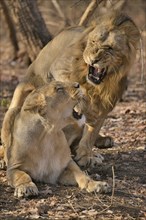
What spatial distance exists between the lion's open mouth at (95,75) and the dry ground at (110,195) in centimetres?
77

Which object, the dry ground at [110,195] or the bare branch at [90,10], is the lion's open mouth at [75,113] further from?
the bare branch at [90,10]

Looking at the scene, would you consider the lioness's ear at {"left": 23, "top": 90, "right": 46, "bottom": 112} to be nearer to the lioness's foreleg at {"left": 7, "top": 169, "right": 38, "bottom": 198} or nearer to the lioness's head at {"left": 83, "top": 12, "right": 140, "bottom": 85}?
the lioness's foreleg at {"left": 7, "top": 169, "right": 38, "bottom": 198}

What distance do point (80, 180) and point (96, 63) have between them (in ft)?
3.65

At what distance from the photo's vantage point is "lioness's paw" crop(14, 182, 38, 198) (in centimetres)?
480

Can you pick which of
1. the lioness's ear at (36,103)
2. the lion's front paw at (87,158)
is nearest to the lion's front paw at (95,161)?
the lion's front paw at (87,158)

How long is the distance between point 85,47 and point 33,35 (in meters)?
3.07

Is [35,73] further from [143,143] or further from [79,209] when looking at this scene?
[79,209]

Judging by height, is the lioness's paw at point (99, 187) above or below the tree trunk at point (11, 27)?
below

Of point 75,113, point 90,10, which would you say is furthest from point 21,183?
point 90,10

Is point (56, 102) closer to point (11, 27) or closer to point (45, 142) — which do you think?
point (45, 142)

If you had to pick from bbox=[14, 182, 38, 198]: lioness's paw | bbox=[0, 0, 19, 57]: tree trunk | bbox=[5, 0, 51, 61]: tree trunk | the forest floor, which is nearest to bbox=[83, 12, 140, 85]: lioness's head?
the forest floor

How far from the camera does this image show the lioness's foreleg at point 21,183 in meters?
4.80

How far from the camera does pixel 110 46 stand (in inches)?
223

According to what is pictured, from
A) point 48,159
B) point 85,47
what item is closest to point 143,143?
point 85,47
